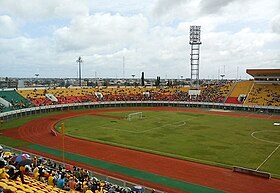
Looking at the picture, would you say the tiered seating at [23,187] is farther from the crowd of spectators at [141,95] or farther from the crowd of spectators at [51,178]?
the crowd of spectators at [141,95]

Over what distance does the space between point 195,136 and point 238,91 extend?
4050 centimetres

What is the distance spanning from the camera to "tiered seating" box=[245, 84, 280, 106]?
63066 mm

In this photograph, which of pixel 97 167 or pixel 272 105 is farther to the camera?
pixel 272 105

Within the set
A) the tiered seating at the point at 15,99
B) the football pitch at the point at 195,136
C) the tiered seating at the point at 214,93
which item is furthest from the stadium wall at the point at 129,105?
the football pitch at the point at 195,136

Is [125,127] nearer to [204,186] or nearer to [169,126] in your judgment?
[169,126]

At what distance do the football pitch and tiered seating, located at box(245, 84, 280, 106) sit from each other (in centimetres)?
1266

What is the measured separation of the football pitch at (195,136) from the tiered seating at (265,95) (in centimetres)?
1266

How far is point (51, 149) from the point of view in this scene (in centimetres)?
3008

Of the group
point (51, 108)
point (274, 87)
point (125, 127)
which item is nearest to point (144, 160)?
point (125, 127)

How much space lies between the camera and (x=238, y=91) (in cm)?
7225

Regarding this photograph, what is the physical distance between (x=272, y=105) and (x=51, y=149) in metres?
49.8

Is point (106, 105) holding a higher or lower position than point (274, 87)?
lower

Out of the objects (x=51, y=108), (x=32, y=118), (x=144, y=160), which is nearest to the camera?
(x=144, y=160)

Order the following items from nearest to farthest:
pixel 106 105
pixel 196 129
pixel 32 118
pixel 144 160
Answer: pixel 144 160, pixel 196 129, pixel 32 118, pixel 106 105
